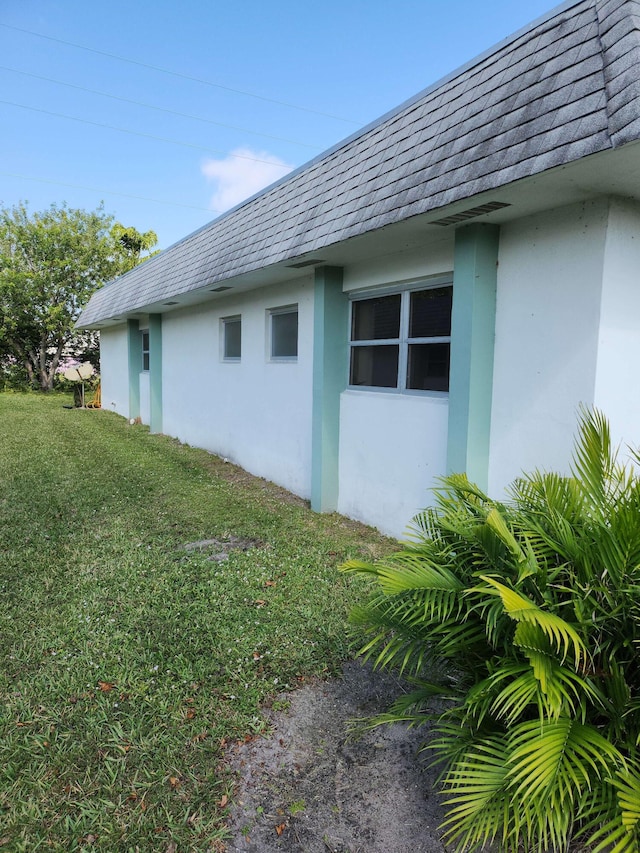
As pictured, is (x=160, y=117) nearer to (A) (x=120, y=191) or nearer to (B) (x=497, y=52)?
(A) (x=120, y=191)

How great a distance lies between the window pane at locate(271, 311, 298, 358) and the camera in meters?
7.41

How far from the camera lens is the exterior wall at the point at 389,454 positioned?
503cm

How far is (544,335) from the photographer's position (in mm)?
3918

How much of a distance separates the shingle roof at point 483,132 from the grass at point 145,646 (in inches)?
117

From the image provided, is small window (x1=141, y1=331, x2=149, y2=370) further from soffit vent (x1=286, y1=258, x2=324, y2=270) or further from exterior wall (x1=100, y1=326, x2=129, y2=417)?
soffit vent (x1=286, y1=258, x2=324, y2=270)

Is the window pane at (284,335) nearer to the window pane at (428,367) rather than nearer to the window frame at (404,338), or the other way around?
the window frame at (404,338)

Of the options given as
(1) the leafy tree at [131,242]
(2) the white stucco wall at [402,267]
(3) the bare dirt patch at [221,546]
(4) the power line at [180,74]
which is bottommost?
(3) the bare dirt patch at [221,546]

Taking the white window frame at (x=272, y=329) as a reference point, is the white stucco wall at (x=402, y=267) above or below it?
above

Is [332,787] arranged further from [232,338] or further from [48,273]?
[48,273]

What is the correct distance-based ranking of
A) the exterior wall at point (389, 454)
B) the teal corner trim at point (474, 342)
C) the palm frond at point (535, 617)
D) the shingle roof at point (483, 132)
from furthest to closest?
the exterior wall at point (389, 454), the teal corner trim at point (474, 342), the shingle roof at point (483, 132), the palm frond at point (535, 617)

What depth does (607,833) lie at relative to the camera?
1.68 m

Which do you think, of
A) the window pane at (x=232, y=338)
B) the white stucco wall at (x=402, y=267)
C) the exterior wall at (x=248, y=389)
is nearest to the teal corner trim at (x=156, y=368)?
the exterior wall at (x=248, y=389)

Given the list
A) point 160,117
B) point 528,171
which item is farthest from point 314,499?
point 160,117

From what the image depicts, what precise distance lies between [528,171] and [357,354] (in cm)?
329
